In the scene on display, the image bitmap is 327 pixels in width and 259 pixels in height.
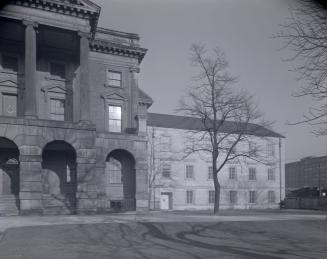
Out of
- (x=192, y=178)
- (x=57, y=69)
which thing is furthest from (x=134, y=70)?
(x=192, y=178)

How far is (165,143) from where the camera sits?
52.5 meters

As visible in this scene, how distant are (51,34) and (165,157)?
1091 inches

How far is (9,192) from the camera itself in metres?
27.7

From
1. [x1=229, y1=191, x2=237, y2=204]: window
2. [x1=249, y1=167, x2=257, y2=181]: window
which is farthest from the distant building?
[x1=229, y1=191, x2=237, y2=204]: window

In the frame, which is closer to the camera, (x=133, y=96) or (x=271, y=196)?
(x=133, y=96)

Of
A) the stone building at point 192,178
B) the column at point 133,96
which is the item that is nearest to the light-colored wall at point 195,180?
the stone building at point 192,178

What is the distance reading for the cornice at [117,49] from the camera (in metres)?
32.2

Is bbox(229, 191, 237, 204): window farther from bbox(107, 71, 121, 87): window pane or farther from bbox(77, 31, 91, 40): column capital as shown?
bbox(77, 31, 91, 40): column capital

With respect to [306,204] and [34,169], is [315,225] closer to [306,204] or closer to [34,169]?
[34,169]

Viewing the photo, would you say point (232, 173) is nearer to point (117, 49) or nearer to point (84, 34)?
point (117, 49)

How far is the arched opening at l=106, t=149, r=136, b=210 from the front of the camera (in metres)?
32.3

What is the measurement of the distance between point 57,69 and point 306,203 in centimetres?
3228

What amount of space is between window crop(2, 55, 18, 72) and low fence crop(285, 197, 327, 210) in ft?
114

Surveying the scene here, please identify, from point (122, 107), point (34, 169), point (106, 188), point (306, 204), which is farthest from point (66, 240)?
point (306, 204)
